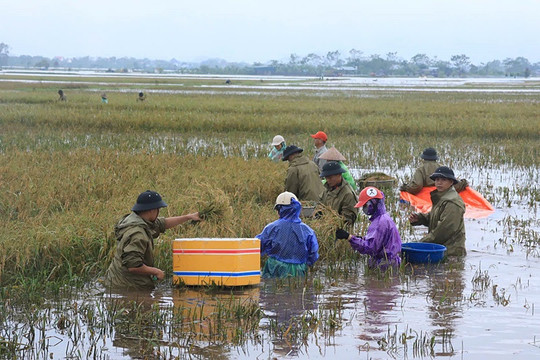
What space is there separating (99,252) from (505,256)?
4.63 m

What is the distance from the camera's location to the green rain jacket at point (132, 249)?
6230mm

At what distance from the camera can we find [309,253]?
7094 millimetres

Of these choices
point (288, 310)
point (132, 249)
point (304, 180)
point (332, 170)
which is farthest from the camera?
point (304, 180)

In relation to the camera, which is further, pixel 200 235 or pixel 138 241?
pixel 200 235

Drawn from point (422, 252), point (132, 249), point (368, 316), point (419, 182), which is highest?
point (132, 249)

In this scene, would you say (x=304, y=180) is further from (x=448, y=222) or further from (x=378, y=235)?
(x=378, y=235)

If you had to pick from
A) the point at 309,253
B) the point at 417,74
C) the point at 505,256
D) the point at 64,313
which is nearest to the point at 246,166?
the point at 505,256

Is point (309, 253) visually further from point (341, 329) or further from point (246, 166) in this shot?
point (246, 166)

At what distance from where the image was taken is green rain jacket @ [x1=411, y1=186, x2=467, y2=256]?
26.5 ft

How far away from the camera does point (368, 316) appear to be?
20.6 feet

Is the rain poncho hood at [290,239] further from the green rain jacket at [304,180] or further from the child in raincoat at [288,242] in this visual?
the green rain jacket at [304,180]

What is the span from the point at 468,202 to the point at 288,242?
5533mm

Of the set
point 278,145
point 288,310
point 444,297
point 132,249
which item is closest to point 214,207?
point 132,249

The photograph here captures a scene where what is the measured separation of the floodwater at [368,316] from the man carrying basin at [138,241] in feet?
0.63
